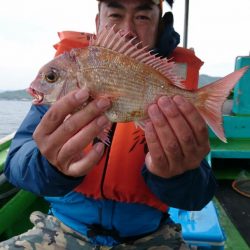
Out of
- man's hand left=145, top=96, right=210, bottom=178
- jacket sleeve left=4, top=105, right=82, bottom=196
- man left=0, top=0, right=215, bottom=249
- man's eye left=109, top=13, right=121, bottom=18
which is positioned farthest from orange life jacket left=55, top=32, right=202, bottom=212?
man's eye left=109, top=13, right=121, bottom=18

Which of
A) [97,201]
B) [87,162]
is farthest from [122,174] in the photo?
[87,162]

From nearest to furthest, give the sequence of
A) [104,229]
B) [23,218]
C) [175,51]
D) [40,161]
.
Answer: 1. [40,161]
2. [104,229]
3. [175,51]
4. [23,218]

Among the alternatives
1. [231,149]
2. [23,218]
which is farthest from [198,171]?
[231,149]

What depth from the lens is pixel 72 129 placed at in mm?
1987

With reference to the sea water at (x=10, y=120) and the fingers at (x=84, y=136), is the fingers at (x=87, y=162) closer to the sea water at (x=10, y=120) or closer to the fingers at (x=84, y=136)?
the fingers at (x=84, y=136)

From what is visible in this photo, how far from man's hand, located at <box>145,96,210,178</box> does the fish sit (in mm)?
86

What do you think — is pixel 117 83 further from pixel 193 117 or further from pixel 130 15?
pixel 130 15

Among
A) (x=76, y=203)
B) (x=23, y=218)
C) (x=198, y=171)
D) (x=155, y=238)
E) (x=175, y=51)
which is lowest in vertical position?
(x=23, y=218)

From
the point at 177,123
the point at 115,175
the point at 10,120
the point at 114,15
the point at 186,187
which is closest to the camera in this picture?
the point at 177,123

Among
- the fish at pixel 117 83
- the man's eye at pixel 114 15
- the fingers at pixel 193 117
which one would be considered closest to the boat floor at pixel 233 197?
the fingers at pixel 193 117

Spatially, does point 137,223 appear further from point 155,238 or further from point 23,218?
point 23,218

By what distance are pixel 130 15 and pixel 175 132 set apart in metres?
1.50

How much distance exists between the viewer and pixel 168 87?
208 centimetres

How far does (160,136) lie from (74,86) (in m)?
0.61
